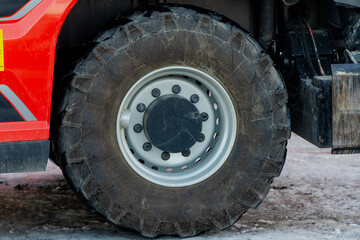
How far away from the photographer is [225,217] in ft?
13.2

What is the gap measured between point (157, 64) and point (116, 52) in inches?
9.2

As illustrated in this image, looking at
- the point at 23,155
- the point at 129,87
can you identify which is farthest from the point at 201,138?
the point at 23,155

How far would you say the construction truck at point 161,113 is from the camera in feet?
12.1

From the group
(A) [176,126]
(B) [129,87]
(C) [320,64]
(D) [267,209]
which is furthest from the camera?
(D) [267,209]

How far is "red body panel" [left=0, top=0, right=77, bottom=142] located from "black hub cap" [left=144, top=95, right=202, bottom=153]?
59cm

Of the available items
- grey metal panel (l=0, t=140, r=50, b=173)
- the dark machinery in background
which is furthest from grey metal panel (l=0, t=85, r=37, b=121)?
the dark machinery in background

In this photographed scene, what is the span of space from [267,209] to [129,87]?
5.11 ft

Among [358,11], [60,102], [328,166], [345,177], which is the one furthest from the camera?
[328,166]

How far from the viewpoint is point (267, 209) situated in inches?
192

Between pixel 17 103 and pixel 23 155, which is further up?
pixel 17 103

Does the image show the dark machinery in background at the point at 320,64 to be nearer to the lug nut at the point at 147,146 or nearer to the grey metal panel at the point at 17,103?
the lug nut at the point at 147,146

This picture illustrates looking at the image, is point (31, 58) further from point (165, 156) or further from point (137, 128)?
point (165, 156)

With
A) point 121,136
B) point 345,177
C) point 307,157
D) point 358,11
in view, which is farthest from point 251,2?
point 307,157

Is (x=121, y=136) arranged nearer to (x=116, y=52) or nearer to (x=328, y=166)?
(x=116, y=52)
